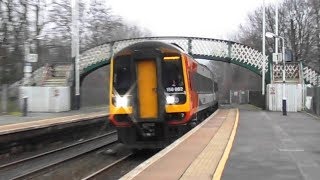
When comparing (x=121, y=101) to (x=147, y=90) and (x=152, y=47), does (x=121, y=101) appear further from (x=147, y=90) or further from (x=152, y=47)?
(x=152, y=47)

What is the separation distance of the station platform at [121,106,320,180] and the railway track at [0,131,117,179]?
4607 mm

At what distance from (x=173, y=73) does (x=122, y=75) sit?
167 cm

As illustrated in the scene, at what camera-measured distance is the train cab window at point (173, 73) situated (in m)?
18.6

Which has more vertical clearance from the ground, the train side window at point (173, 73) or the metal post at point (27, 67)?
the metal post at point (27, 67)

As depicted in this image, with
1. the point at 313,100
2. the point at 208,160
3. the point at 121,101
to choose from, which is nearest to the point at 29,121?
the point at 121,101

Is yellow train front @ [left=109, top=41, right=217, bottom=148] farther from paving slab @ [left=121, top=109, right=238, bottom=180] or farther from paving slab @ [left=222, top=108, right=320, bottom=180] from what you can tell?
paving slab @ [left=222, top=108, right=320, bottom=180]

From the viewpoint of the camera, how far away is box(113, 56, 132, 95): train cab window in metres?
18.5

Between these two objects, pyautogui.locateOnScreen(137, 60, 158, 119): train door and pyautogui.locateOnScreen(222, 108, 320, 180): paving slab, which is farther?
pyautogui.locateOnScreen(137, 60, 158, 119): train door

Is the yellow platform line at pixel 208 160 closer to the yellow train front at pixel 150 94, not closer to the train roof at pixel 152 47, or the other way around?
the yellow train front at pixel 150 94

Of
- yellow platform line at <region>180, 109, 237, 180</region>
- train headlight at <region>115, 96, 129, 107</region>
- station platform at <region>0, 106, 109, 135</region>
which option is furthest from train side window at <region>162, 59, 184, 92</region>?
station platform at <region>0, 106, 109, 135</region>

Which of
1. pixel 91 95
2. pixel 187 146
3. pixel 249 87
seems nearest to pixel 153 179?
pixel 187 146

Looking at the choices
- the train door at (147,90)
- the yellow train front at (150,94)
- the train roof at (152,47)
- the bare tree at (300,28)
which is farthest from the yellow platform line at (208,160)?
the bare tree at (300,28)

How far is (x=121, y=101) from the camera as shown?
18.6 m

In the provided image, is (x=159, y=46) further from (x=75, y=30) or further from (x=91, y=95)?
(x=91, y=95)
